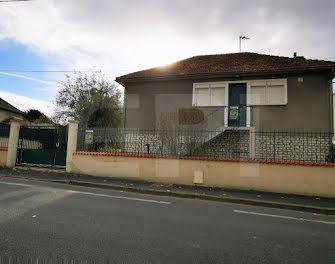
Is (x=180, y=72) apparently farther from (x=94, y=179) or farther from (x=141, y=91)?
(x=94, y=179)

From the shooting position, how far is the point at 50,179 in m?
8.45

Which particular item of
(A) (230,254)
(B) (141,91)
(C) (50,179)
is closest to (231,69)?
(B) (141,91)

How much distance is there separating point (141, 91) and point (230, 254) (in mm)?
12141

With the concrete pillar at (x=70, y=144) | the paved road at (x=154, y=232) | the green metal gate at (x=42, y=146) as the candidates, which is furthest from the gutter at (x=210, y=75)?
the paved road at (x=154, y=232)

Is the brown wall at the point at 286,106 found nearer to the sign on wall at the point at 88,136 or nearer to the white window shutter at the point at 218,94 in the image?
the white window shutter at the point at 218,94

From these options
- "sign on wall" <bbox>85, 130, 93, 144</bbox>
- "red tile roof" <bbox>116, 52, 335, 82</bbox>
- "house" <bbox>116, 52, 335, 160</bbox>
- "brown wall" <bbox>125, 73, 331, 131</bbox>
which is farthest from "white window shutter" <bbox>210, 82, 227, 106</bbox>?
"sign on wall" <bbox>85, 130, 93, 144</bbox>

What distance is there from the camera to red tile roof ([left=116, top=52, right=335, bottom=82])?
38.6 feet

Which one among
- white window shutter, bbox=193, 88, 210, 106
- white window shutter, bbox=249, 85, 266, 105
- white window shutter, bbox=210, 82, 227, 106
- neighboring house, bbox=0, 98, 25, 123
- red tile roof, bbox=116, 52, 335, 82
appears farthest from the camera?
neighboring house, bbox=0, 98, 25, 123

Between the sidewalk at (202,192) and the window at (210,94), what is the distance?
620 cm

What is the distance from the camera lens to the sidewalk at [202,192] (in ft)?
20.4

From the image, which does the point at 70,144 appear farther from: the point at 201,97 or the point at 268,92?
the point at 268,92

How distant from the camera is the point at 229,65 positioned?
44.2 feet

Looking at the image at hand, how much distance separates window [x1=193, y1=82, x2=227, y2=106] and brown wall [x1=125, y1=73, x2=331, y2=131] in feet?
0.97

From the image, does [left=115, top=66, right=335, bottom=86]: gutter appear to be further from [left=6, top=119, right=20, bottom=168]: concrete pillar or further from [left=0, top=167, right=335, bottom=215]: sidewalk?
[left=0, top=167, right=335, bottom=215]: sidewalk
